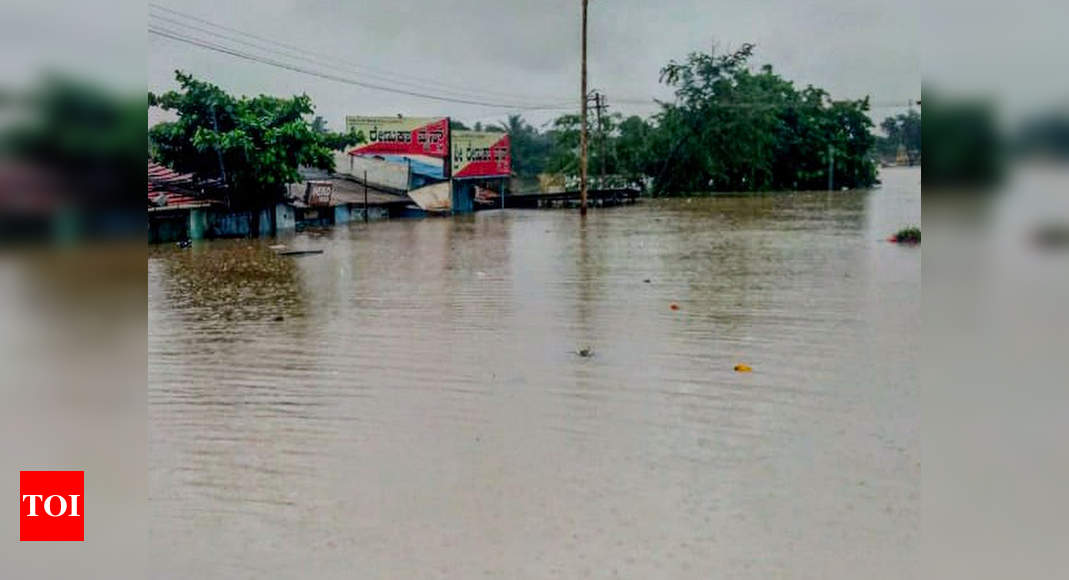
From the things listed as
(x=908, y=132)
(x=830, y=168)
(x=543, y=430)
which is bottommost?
(x=543, y=430)

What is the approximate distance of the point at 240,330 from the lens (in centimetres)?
634

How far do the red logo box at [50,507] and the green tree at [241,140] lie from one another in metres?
13.4

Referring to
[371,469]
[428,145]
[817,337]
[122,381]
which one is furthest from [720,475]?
[428,145]

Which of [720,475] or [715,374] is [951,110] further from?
[715,374]

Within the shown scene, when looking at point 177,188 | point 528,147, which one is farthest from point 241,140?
point 528,147

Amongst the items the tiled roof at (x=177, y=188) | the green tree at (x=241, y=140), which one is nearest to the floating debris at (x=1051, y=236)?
the green tree at (x=241, y=140)

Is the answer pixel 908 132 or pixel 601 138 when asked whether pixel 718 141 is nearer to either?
pixel 601 138

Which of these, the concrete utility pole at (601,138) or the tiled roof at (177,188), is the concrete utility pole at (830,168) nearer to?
the concrete utility pole at (601,138)

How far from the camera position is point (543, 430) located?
11.8 ft

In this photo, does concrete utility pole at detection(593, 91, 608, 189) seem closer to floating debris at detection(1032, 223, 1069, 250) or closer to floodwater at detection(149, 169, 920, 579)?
floodwater at detection(149, 169, 920, 579)

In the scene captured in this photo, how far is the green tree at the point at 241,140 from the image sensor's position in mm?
14953

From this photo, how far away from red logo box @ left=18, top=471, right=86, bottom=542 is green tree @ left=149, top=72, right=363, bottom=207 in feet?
44.1

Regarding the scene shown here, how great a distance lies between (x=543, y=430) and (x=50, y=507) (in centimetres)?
198

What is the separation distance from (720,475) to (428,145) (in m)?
19.8
